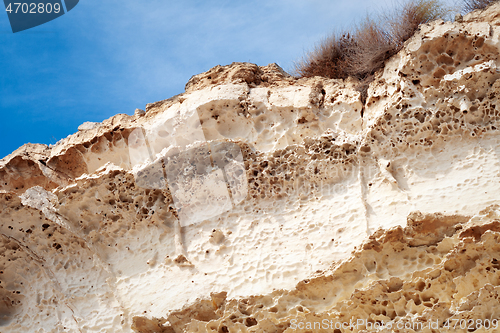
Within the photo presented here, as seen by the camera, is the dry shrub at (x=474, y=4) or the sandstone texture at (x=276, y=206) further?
the dry shrub at (x=474, y=4)

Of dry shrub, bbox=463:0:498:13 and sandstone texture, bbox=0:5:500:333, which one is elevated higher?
dry shrub, bbox=463:0:498:13

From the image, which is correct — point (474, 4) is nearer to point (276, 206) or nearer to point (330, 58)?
point (330, 58)

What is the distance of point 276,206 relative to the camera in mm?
5410

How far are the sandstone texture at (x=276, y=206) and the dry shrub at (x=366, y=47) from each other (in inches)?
11.6

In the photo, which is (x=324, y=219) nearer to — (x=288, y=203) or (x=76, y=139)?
(x=288, y=203)

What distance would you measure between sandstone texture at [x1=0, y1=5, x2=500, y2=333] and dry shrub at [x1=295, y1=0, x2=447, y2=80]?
0.97ft

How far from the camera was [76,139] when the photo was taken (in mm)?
6383

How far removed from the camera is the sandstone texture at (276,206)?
4.40 metres

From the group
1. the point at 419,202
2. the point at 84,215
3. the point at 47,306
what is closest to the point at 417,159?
the point at 419,202

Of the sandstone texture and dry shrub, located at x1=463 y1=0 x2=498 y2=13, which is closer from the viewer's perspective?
the sandstone texture

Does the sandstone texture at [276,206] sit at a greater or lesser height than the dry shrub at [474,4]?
lesser

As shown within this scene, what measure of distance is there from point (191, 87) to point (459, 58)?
10.5 feet

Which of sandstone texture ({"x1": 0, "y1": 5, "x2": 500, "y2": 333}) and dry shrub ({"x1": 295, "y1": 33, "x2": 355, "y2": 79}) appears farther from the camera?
dry shrub ({"x1": 295, "y1": 33, "x2": 355, "y2": 79})

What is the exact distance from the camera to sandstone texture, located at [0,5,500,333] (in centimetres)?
440
